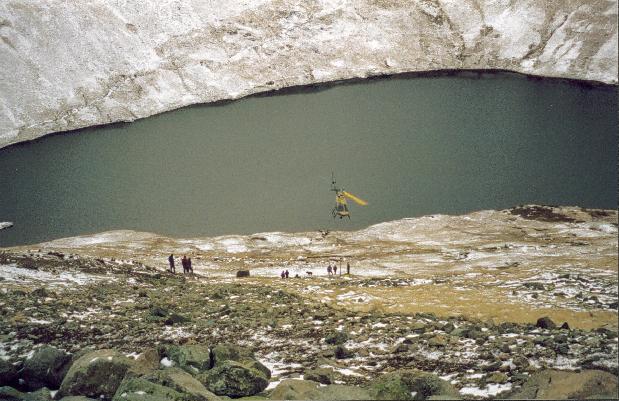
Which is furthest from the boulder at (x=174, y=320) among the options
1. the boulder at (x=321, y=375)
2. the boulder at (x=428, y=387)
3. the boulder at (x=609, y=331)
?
the boulder at (x=609, y=331)

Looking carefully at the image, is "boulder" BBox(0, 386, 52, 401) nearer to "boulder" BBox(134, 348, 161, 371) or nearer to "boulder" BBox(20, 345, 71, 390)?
"boulder" BBox(20, 345, 71, 390)

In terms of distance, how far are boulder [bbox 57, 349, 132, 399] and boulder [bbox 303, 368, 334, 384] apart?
3.79 metres

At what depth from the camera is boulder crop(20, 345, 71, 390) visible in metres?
12.0

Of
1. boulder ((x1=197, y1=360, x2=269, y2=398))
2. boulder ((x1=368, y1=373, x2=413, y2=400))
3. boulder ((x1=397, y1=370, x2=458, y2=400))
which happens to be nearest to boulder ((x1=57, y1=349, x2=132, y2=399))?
boulder ((x1=197, y1=360, x2=269, y2=398))

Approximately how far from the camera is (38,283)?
2202 cm

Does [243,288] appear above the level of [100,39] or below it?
below

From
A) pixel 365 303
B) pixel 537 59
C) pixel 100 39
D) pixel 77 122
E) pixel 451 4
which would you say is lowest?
pixel 365 303

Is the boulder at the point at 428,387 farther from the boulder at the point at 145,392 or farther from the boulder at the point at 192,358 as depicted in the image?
the boulder at the point at 192,358

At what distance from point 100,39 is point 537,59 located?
206ft

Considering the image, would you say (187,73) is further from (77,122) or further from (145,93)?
(77,122)

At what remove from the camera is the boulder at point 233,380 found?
10.9 metres

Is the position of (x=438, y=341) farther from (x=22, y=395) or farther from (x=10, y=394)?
(x=10, y=394)

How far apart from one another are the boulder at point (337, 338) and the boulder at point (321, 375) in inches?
96.8

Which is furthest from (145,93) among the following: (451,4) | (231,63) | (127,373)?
(127,373)
